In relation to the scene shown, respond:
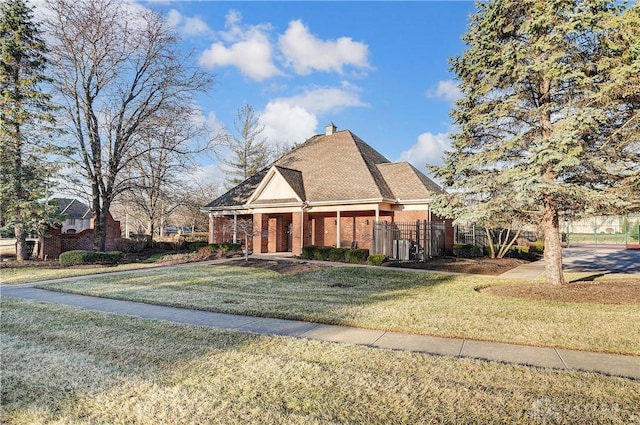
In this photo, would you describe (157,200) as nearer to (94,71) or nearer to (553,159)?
(94,71)

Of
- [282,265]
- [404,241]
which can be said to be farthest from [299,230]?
[404,241]

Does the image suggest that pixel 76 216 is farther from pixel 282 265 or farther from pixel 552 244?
pixel 552 244

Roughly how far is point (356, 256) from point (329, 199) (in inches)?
180

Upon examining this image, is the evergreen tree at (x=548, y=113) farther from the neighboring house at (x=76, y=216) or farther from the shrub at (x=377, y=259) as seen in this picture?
the neighboring house at (x=76, y=216)

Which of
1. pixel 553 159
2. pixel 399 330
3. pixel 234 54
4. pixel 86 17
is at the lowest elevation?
pixel 399 330

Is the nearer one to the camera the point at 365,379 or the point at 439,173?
the point at 365,379

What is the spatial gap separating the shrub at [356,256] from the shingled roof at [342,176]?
10.8ft

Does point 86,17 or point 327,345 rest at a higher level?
point 86,17

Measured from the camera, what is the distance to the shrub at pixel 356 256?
53.8 feet

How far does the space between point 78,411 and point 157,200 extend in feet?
87.8

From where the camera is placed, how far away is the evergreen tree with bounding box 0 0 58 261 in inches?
659

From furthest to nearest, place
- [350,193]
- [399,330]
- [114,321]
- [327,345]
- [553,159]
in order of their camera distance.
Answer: [350,193], [553,159], [114,321], [399,330], [327,345]

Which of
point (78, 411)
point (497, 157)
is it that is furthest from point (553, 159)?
point (78, 411)

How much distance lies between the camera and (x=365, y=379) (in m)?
3.88
